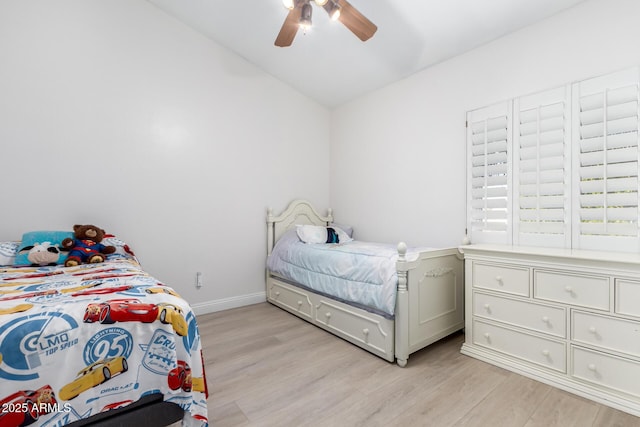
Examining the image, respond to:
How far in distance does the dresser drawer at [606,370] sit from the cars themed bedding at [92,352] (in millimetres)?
2084

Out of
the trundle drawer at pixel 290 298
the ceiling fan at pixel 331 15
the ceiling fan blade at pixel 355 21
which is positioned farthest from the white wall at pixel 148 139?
the ceiling fan blade at pixel 355 21

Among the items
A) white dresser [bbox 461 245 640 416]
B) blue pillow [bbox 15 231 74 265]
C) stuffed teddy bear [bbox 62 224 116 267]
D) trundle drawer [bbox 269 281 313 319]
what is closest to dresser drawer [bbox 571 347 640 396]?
white dresser [bbox 461 245 640 416]

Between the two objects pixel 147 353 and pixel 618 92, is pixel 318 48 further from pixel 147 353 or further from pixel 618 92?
pixel 147 353

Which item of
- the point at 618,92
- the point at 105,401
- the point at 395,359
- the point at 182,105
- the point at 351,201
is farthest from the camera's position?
the point at 351,201

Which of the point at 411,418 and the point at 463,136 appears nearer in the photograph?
the point at 411,418

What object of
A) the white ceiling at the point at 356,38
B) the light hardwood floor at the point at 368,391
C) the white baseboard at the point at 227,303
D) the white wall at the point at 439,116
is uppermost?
the white ceiling at the point at 356,38

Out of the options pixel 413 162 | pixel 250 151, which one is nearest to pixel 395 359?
pixel 413 162

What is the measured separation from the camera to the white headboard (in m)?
3.57

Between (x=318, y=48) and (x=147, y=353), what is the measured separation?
9.93 feet

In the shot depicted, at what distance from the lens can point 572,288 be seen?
1.80 m

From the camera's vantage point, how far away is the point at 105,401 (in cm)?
108

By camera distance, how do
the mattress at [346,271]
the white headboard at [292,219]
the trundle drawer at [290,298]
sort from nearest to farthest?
1. the mattress at [346,271]
2. the trundle drawer at [290,298]
3. the white headboard at [292,219]

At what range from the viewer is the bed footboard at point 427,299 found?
2.05 metres

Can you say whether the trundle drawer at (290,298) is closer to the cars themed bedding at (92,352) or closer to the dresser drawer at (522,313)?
the dresser drawer at (522,313)
